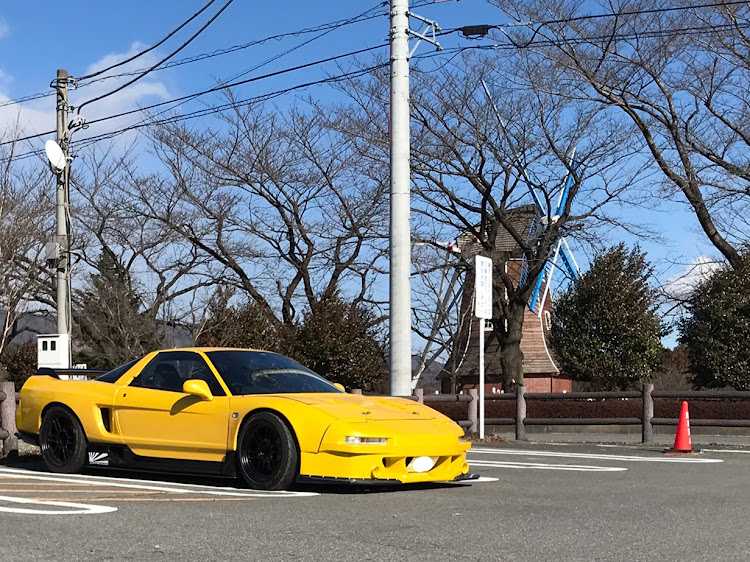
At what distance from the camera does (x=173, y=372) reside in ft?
32.0

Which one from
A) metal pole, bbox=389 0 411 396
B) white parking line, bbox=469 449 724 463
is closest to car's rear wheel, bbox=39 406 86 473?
white parking line, bbox=469 449 724 463

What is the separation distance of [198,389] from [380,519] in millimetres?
2816

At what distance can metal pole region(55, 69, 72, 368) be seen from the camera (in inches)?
822

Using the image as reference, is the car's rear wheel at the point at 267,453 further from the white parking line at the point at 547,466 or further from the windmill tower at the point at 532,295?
the windmill tower at the point at 532,295

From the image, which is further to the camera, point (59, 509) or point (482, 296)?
point (482, 296)

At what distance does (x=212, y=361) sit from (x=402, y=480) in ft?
7.59

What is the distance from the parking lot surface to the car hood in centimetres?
63

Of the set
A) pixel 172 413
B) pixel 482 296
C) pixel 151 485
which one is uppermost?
pixel 482 296

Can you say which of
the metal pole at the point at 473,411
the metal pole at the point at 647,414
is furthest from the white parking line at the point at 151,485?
the metal pole at the point at 647,414

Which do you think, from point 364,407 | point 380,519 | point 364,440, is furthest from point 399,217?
point 380,519

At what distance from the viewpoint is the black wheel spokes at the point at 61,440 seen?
33.1 ft

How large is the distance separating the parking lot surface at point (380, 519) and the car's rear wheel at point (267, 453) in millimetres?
165

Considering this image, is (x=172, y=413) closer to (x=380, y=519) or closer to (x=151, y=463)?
(x=151, y=463)

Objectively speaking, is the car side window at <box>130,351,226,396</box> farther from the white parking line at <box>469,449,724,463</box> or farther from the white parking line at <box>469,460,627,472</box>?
the white parking line at <box>469,449,724,463</box>
